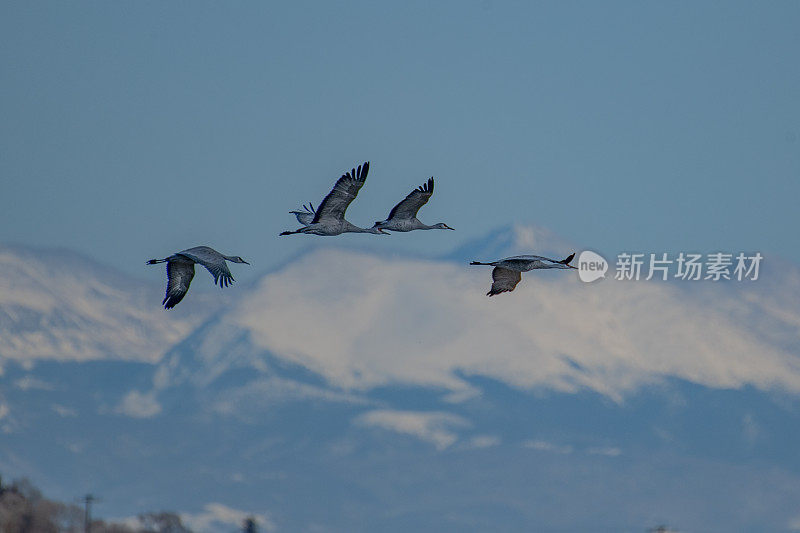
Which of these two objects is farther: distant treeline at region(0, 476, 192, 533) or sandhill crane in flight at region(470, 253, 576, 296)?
distant treeline at region(0, 476, 192, 533)

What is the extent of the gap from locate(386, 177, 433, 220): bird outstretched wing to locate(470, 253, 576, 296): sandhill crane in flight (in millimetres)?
4976

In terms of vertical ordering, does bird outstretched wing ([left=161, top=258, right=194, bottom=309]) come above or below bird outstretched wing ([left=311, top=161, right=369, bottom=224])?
below

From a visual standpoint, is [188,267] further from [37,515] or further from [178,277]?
[37,515]

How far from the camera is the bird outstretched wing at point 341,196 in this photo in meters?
58.0

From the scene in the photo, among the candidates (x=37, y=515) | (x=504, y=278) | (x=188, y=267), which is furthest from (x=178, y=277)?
(x=37, y=515)

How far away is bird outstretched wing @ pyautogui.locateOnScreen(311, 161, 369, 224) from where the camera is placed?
2283 inches

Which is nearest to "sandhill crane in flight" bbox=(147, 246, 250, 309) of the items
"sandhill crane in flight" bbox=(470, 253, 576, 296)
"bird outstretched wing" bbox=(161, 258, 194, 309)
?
"bird outstretched wing" bbox=(161, 258, 194, 309)

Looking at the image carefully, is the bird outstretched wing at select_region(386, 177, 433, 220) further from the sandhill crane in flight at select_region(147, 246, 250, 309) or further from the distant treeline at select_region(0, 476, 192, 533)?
the distant treeline at select_region(0, 476, 192, 533)

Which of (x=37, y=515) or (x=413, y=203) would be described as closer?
(x=413, y=203)

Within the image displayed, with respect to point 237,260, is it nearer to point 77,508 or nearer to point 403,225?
point 403,225

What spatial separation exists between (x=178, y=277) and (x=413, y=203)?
27.5 feet

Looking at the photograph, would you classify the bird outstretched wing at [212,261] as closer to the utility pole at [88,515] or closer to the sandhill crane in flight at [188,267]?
the sandhill crane in flight at [188,267]

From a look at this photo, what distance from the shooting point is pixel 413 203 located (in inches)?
2427

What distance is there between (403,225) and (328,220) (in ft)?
12.4
